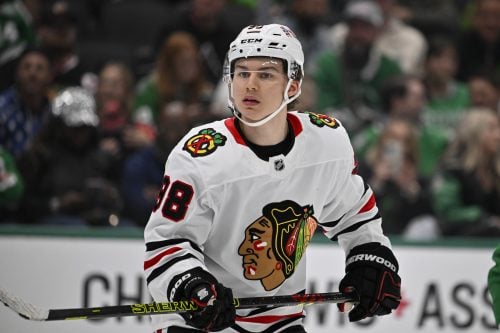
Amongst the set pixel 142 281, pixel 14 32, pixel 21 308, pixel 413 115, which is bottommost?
pixel 21 308

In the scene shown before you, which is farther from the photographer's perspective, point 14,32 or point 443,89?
point 443,89

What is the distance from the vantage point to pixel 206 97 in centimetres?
637

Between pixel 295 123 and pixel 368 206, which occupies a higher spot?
pixel 295 123

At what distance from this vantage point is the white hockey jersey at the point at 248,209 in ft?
10.8

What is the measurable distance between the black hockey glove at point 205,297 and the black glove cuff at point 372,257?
2.02ft

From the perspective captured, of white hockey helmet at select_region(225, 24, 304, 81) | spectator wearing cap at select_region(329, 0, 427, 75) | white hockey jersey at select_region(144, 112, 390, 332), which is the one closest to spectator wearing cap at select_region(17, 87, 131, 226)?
spectator wearing cap at select_region(329, 0, 427, 75)

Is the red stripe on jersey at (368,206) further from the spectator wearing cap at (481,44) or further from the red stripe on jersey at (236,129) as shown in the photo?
the spectator wearing cap at (481,44)

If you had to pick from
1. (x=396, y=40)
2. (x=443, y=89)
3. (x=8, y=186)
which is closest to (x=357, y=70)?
(x=396, y=40)

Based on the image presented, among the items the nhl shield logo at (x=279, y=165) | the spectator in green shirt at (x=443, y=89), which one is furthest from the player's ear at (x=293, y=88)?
the spectator in green shirt at (x=443, y=89)

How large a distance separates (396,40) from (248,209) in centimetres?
380

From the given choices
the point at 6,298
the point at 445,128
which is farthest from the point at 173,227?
the point at 445,128

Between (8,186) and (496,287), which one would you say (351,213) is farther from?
(8,186)

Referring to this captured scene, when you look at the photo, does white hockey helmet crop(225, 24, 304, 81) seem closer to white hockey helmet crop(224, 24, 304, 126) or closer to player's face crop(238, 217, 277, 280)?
white hockey helmet crop(224, 24, 304, 126)

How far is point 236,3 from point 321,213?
3.82 metres
